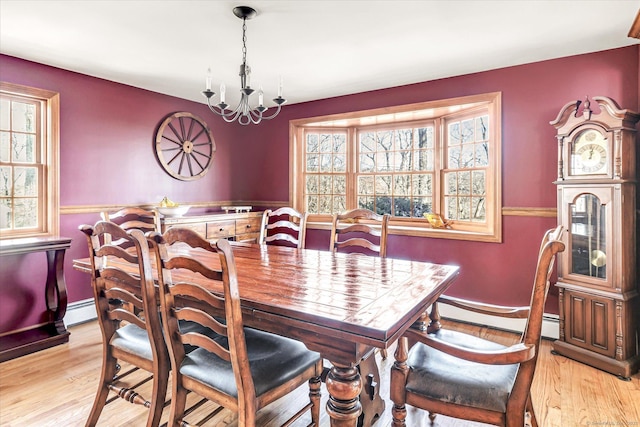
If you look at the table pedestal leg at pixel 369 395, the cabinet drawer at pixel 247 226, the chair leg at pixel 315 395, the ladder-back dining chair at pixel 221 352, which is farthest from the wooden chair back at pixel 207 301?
the cabinet drawer at pixel 247 226

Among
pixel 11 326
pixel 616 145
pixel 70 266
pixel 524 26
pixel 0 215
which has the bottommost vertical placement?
pixel 11 326

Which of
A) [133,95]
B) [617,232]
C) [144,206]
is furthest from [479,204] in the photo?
[133,95]

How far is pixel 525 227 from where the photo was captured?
125 inches

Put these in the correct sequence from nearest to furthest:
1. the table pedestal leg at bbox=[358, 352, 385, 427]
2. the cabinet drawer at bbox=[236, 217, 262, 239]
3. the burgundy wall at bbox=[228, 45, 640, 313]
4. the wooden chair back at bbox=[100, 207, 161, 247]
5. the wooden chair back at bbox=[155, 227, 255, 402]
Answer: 1. the wooden chair back at bbox=[155, 227, 255, 402]
2. the table pedestal leg at bbox=[358, 352, 385, 427]
3. the wooden chair back at bbox=[100, 207, 161, 247]
4. the burgundy wall at bbox=[228, 45, 640, 313]
5. the cabinet drawer at bbox=[236, 217, 262, 239]

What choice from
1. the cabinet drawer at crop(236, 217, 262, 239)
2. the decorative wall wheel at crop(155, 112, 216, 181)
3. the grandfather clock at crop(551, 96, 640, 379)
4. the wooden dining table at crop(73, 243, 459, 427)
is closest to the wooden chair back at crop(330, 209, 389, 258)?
the wooden dining table at crop(73, 243, 459, 427)

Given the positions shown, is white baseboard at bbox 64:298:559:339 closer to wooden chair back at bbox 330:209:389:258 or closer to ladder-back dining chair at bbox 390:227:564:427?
wooden chair back at bbox 330:209:389:258

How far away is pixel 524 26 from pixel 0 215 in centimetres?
437

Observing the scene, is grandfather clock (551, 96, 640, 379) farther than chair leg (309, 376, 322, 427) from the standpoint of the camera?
Yes

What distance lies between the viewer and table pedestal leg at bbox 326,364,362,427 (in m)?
1.25

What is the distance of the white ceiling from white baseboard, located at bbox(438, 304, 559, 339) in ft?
7.36

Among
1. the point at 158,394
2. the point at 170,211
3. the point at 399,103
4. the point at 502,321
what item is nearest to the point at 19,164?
the point at 170,211

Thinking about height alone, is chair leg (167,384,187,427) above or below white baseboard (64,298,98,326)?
above

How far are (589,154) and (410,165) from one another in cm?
172

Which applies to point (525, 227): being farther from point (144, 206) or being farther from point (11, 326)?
point (11, 326)
